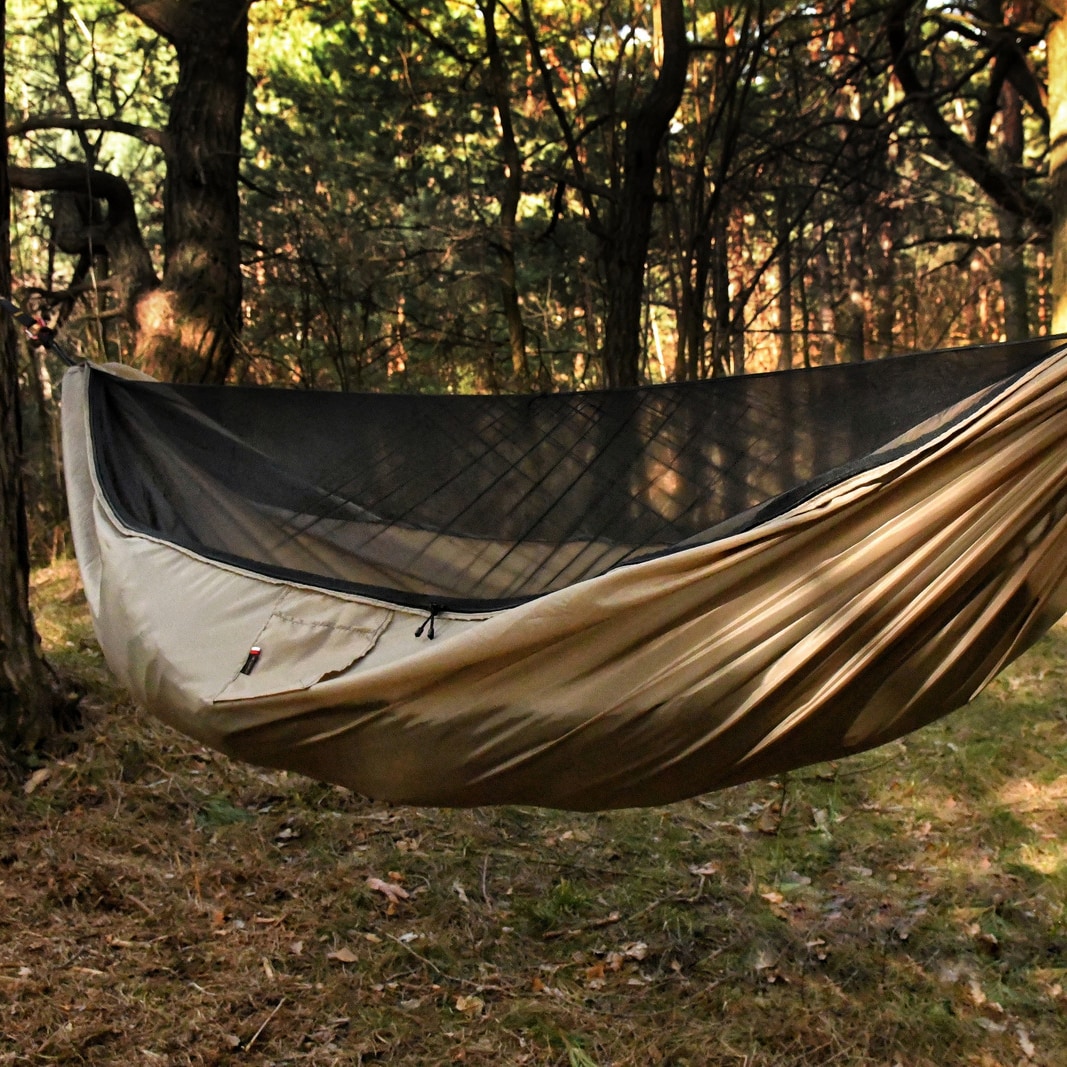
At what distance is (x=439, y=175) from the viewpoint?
584cm

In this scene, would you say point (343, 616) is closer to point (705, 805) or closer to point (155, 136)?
point (705, 805)

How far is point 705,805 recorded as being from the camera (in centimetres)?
275

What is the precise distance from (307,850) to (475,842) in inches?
15.3

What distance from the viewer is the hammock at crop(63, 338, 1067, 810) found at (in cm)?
131

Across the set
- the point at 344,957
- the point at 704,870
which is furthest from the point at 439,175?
the point at 344,957

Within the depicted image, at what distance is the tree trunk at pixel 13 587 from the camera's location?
7.48 ft

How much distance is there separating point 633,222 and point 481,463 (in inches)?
99.0

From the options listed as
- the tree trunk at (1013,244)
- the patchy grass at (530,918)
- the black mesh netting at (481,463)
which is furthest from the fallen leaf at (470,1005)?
the tree trunk at (1013,244)

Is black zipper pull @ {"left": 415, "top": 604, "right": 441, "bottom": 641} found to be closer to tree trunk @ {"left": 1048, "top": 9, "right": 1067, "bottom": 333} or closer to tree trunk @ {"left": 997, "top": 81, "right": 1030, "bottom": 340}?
tree trunk @ {"left": 1048, "top": 9, "right": 1067, "bottom": 333}

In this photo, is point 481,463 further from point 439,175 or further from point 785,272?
point 785,272

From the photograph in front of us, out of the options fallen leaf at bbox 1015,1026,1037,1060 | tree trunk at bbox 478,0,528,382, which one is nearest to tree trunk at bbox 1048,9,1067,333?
fallen leaf at bbox 1015,1026,1037,1060

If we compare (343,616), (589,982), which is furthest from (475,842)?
(343,616)

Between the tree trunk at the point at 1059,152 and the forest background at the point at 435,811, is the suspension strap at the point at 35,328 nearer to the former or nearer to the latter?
the forest background at the point at 435,811

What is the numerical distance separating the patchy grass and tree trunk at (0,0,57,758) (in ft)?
0.39
